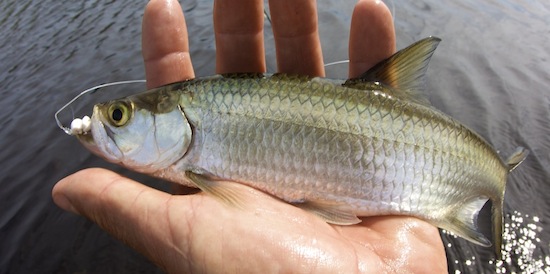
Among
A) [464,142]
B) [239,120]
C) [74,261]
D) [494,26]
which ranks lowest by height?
[74,261]

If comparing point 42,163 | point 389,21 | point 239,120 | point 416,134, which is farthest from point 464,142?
point 42,163

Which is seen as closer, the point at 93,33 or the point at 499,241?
the point at 499,241

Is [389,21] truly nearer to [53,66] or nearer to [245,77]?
[245,77]

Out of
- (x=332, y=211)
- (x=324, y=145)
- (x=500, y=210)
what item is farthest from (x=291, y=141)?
(x=500, y=210)

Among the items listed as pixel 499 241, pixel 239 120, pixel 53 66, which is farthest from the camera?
pixel 53 66

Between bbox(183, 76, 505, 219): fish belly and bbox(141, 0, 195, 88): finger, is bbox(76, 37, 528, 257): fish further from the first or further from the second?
bbox(141, 0, 195, 88): finger

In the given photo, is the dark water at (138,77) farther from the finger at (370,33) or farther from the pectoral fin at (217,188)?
the finger at (370,33)
